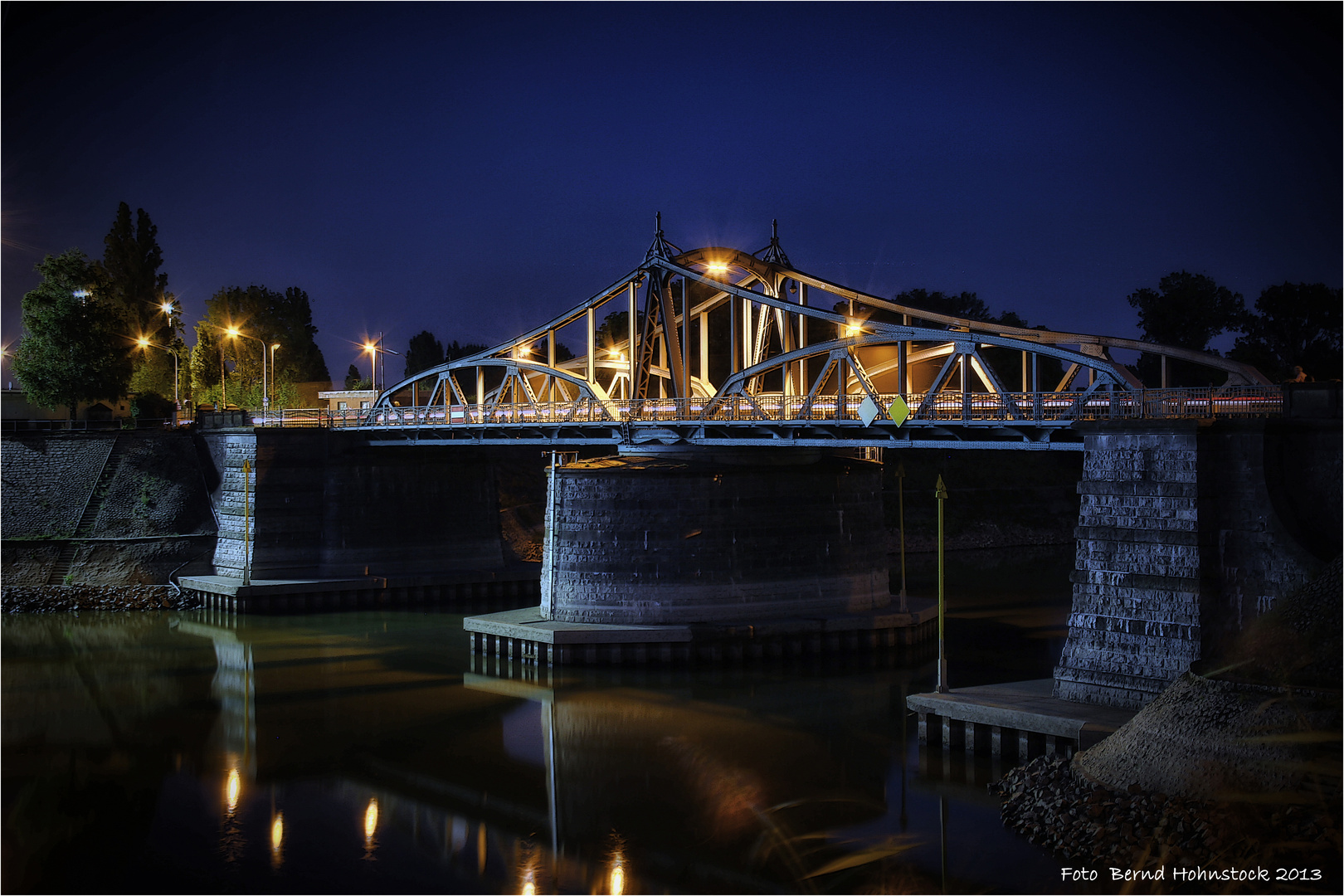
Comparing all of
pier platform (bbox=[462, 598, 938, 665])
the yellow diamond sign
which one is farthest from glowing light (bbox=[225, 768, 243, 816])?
the yellow diamond sign

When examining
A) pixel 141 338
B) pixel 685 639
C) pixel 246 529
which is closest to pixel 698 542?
pixel 685 639

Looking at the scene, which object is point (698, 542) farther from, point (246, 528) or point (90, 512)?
point (90, 512)

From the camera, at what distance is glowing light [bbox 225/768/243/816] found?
21.2m

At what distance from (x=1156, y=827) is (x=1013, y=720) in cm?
510

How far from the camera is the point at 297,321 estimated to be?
82.2m

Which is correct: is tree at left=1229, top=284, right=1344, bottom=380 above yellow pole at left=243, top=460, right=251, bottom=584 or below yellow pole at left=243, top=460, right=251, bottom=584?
above

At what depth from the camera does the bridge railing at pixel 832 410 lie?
21297 mm

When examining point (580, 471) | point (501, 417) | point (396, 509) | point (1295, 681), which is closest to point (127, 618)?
point (396, 509)

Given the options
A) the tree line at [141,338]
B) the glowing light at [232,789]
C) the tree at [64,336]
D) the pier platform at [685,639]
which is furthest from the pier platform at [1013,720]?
the tree at [64,336]

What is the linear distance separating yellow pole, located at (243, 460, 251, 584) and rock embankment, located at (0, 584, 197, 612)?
9.47 feet

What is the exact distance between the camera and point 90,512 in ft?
156

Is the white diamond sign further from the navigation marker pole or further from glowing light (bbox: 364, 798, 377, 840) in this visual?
the navigation marker pole

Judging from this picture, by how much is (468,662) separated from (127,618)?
55.3ft

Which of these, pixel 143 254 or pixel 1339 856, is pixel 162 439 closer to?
pixel 143 254
